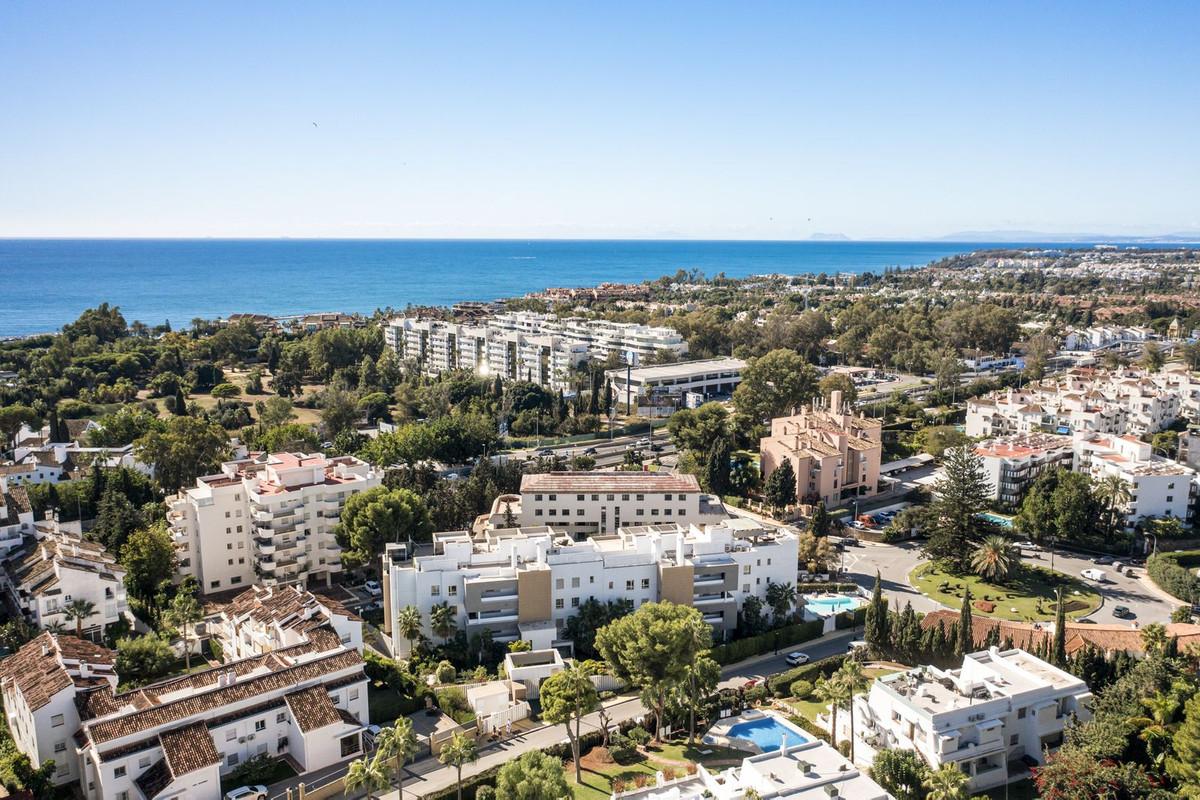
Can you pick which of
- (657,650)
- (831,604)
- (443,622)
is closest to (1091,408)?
(831,604)

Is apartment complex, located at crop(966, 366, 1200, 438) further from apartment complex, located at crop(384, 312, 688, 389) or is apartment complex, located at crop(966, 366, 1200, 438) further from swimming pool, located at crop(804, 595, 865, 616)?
apartment complex, located at crop(384, 312, 688, 389)

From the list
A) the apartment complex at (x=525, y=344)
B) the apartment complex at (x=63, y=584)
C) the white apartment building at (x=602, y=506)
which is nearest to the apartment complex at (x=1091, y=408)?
the white apartment building at (x=602, y=506)

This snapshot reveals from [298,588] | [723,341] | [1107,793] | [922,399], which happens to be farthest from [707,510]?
[723,341]

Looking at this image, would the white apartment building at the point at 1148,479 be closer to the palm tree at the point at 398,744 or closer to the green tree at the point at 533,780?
the green tree at the point at 533,780

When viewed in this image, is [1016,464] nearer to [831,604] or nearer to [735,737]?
[831,604]

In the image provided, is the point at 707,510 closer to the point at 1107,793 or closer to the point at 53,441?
the point at 1107,793

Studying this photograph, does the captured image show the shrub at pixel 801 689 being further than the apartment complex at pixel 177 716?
Yes
